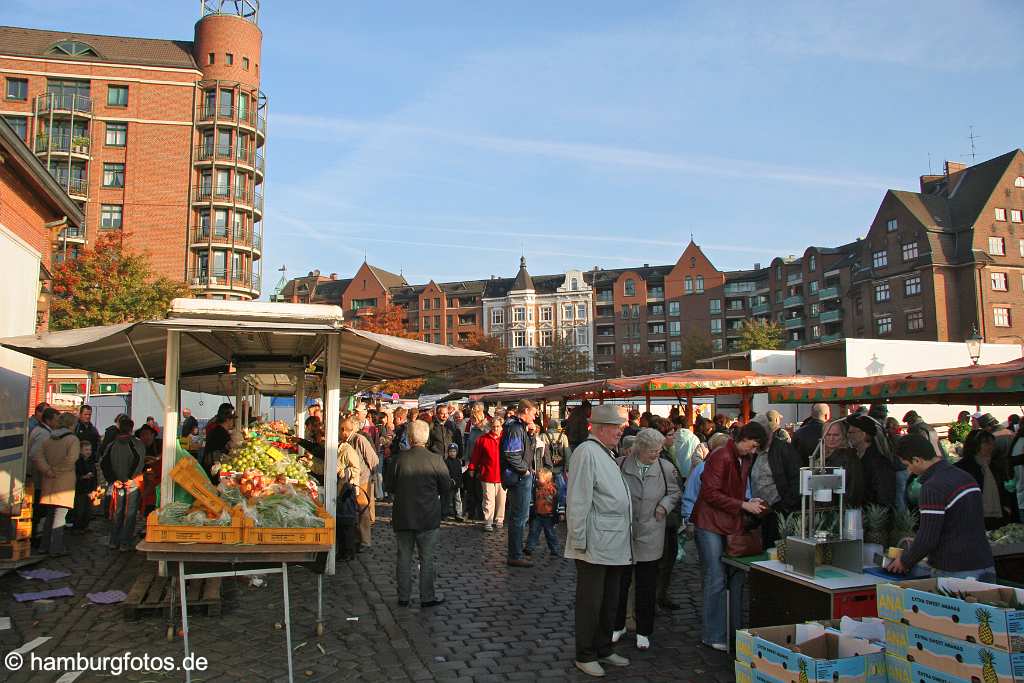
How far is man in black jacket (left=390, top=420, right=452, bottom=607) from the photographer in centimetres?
746

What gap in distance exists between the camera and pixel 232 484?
6.52 metres

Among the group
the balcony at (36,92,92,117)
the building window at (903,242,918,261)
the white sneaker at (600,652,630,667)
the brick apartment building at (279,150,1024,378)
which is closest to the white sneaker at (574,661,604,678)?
the white sneaker at (600,652,630,667)

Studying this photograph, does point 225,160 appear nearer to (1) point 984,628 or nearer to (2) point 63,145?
(2) point 63,145

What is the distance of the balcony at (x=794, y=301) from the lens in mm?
81688

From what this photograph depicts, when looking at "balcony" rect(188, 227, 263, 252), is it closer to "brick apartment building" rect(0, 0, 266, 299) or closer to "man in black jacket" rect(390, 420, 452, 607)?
"brick apartment building" rect(0, 0, 266, 299)

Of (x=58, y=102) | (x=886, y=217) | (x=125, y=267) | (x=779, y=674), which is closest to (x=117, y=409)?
(x=125, y=267)

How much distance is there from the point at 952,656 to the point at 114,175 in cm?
5852

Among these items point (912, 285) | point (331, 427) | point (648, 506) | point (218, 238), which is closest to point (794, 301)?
point (912, 285)

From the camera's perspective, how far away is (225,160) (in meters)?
53.8

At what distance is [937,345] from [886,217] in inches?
1279

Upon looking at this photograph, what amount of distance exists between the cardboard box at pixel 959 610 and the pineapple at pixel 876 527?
1605mm

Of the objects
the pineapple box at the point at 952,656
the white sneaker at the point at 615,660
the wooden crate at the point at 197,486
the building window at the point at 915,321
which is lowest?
the white sneaker at the point at 615,660

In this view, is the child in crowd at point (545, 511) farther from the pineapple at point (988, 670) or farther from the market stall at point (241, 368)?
the pineapple at point (988, 670)

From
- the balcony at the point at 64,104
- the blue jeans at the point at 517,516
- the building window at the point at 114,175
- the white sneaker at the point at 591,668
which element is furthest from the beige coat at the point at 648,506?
the balcony at the point at 64,104
